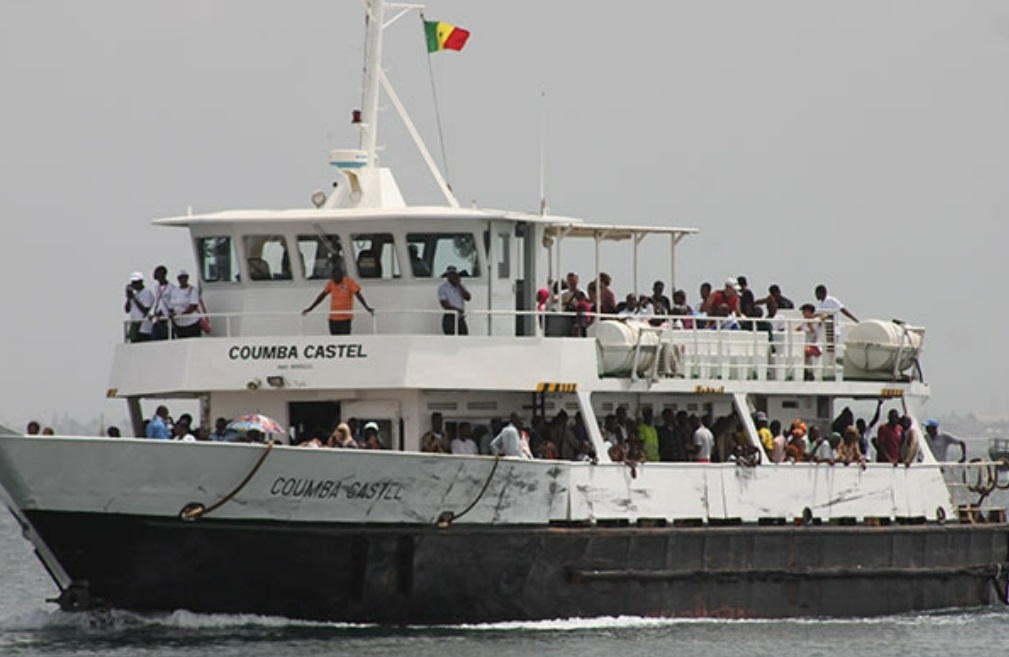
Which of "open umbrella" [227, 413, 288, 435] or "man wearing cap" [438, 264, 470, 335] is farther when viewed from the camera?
"man wearing cap" [438, 264, 470, 335]

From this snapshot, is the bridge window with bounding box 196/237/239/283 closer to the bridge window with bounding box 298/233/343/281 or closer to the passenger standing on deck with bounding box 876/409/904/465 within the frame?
the bridge window with bounding box 298/233/343/281

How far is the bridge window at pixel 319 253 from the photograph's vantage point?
27.0 metres

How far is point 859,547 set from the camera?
95.5ft

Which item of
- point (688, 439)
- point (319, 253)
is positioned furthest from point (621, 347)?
point (319, 253)

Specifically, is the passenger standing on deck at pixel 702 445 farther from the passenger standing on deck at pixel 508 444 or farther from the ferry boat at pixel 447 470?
the passenger standing on deck at pixel 508 444

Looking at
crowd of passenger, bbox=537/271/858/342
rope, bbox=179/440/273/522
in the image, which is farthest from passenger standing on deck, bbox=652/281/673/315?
rope, bbox=179/440/273/522

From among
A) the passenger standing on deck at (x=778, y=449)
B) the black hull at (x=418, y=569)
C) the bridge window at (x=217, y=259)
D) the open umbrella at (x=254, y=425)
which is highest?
the bridge window at (x=217, y=259)

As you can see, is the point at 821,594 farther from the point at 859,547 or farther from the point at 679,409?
the point at 679,409

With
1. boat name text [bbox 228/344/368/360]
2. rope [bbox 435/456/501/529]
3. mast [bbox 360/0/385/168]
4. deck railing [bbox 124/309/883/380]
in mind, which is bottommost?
rope [bbox 435/456/501/529]

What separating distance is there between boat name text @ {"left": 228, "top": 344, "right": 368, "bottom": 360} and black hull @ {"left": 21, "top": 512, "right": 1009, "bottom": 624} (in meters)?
2.12

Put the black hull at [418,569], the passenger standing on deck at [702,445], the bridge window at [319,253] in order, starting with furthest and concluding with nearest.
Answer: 1. the passenger standing on deck at [702,445]
2. the bridge window at [319,253]
3. the black hull at [418,569]

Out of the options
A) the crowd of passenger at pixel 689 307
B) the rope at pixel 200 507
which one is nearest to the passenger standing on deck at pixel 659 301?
the crowd of passenger at pixel 689 307

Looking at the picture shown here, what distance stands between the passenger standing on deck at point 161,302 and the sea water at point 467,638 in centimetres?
334

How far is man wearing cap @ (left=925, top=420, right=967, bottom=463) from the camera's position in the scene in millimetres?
32062
